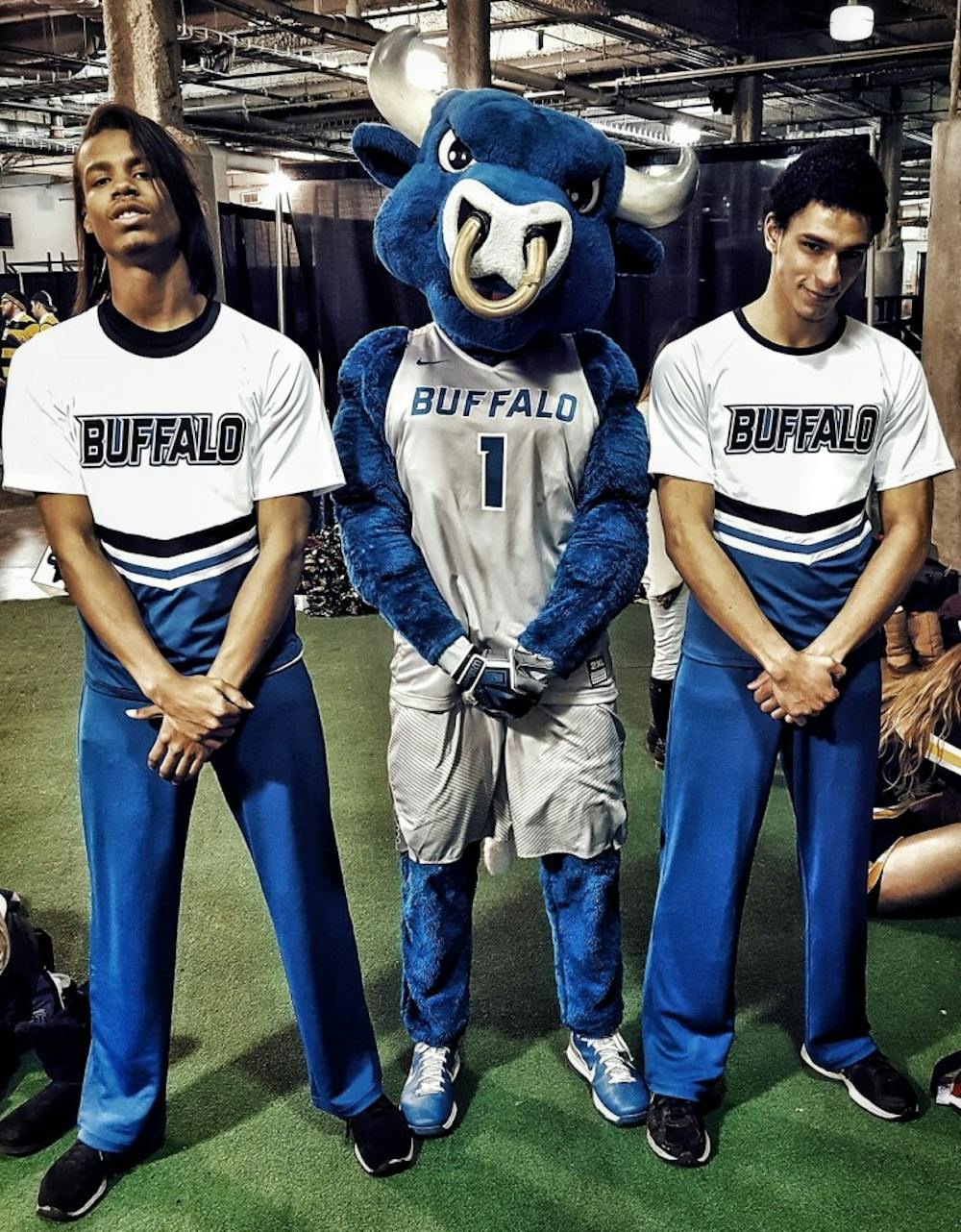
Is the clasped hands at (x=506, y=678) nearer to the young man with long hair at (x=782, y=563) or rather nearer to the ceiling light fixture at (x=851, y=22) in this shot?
the young man with long hair at (x=782, y=563)

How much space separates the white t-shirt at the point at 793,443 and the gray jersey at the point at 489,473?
0.57 ft

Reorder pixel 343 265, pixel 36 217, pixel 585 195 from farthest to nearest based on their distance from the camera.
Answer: pixel 36 217 → pixel 343 265 → pixel 585 195

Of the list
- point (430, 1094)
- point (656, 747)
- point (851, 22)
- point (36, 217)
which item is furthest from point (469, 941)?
point (36, 217)

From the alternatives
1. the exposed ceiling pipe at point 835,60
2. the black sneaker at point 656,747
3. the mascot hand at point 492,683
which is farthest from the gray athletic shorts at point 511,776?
the exposed ceiling pipe at point 835,60

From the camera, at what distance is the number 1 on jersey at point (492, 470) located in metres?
2.03

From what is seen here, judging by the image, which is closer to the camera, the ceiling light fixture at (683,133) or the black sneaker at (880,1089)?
the black sneaker at (880,1089)

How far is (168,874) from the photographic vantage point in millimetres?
1978

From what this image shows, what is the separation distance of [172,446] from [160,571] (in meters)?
0.19

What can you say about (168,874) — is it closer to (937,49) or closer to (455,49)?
(455,49)

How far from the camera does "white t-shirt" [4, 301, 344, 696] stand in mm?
1817

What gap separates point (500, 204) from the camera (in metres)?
1.89

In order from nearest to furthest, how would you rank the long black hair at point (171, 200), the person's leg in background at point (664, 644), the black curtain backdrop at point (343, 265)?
the long black hair at point (171, 200) < the person's leg in background at point (664, 644) < the black curtain backdrop at point (343, 265)

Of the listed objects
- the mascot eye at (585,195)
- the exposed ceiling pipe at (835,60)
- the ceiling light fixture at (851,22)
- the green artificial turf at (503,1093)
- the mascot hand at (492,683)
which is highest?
the ceiling light fixture at (851,22)

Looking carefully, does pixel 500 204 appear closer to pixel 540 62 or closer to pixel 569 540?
pixel 569 540
